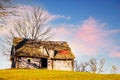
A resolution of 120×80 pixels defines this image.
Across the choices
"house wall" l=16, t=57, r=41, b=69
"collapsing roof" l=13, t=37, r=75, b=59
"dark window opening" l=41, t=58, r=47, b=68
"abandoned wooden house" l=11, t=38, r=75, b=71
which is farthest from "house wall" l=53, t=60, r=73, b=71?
"house wall" l=16, t=57, r=41, b=69

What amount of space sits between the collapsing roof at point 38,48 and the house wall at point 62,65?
957mm

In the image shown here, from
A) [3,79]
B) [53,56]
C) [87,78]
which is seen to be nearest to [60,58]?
[53,56]

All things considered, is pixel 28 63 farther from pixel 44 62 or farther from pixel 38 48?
pixel 38 48

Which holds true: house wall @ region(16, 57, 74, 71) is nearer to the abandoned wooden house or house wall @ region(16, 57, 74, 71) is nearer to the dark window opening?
the abandoned wooden house

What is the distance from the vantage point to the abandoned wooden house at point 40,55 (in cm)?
5731

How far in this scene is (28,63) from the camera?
57719 mm

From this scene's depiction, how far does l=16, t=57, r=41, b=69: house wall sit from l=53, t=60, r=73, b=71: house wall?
3.60 m

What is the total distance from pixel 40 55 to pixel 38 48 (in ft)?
7.01

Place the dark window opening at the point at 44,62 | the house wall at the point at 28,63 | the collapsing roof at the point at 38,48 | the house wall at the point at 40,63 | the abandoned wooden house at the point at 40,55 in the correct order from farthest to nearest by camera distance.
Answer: the dark window opening at the point at 44,62
the collapsing roof at the point at 38,48
the abandoned wooden house at the point at 40,55
the house wall at the point at 40,63
the house wall at the point at 28,63

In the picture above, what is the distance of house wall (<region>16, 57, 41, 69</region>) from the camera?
2244 inches

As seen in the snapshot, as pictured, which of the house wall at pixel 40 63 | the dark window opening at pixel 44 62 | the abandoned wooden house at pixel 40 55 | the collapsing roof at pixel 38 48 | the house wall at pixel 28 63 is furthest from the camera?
the dark window opening at pixel 44 62

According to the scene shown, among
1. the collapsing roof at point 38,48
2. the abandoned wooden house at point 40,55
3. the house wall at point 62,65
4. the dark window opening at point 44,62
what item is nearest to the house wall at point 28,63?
the abandoned wooden house at point 40,55

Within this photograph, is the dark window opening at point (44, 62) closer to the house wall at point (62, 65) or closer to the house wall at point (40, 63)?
the house wall at point (40, 63)

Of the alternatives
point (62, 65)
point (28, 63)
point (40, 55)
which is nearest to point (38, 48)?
point (40, 55)
